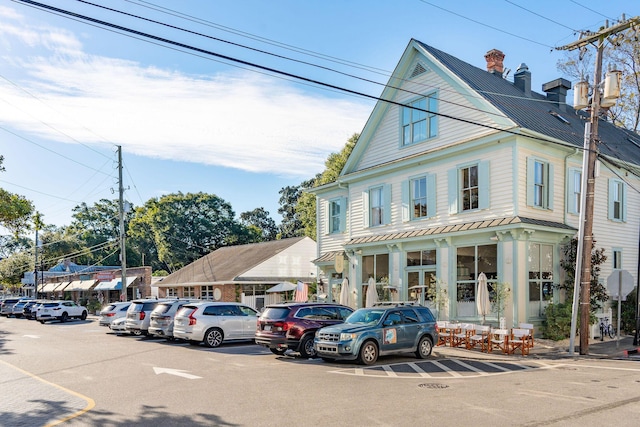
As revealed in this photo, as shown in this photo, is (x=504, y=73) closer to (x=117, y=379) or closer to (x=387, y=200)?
(x=387, y=200)

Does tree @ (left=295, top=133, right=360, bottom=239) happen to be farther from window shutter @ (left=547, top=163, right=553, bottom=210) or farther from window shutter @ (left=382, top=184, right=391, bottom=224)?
window shutter @ (left=547, top=163, right=553, bottom=210)

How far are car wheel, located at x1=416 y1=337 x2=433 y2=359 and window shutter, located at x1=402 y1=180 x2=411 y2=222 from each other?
867cm

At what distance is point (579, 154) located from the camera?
2156 centimetres

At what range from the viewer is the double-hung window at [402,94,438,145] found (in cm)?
2319

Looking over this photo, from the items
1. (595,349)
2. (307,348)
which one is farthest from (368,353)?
(595,349)

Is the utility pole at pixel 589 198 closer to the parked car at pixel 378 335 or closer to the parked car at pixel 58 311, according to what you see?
the parked car at pixel 378 335

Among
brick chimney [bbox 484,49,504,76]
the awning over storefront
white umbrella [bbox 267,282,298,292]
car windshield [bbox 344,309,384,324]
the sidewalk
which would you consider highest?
brick chimney [bbox 484,49,504,76]

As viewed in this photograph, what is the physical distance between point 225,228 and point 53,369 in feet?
175

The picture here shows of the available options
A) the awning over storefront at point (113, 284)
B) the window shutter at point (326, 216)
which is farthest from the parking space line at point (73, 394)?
the awning over storefront at point (113, 284)

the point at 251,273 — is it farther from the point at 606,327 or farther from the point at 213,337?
the point at 606,327

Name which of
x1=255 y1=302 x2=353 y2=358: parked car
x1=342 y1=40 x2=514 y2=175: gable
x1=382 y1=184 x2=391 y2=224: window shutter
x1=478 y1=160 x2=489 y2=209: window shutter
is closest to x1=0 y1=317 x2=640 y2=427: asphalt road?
x1=255 y1=302 x2=353 y2=358: parked car

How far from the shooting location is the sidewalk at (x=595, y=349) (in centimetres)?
1648

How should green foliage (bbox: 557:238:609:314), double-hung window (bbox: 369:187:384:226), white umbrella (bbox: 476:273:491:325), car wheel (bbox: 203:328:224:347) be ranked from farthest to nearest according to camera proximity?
double-hung window (bbox: 369:187:384:226)
green foliage (bbox: 557:238:609:314)
car wheel (bbox: 203:328:224:347)
white umbrella (bbox: 476:273:491:325)

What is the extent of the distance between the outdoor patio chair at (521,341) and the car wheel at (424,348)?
2812 millimetres
